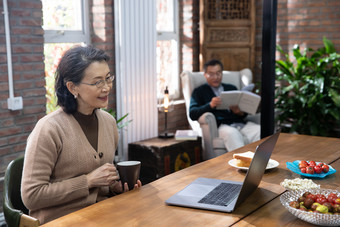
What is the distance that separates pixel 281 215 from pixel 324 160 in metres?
0.87

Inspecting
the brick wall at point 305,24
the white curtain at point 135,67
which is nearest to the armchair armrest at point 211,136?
the white curtain at point 135,67

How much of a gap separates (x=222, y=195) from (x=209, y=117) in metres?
2.46

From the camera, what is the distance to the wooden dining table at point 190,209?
160 centimetres

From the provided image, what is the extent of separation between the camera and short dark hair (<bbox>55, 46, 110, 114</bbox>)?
206 centimetres

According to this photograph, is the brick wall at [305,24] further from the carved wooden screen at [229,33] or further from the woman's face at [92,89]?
the woman's face at [92,89]

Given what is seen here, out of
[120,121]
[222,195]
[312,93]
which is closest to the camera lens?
[222,195]

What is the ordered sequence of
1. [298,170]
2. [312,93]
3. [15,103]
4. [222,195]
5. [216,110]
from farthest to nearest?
[312,93] < [216,110] < [15,103] < [298,170] < [222,195]

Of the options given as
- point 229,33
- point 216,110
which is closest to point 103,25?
point 216,110

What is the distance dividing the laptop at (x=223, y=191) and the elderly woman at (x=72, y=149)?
0.94ft

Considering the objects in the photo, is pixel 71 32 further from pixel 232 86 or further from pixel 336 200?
pixel 336 200

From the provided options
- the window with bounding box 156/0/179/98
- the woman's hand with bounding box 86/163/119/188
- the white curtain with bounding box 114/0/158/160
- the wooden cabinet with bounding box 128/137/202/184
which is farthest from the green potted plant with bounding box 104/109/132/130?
the woman's hand with bounding box 86/163/119/188

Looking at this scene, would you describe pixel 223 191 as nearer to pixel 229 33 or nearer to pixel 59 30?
pixel 59 30

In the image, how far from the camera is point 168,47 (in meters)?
5.18

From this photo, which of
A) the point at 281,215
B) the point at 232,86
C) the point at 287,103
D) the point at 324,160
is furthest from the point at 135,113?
the point at 281,215
